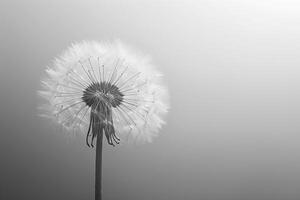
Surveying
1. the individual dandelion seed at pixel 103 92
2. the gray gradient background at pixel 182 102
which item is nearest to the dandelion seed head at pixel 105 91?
the individual dandelion seed at pixel 103 92

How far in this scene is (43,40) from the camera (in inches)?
45.8

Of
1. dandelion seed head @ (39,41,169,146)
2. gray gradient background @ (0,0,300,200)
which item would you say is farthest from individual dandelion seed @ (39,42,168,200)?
gray gradient background @ (0,0,300,200)

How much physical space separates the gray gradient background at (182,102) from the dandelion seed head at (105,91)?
216 millimetres

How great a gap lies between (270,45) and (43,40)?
31.2 inches

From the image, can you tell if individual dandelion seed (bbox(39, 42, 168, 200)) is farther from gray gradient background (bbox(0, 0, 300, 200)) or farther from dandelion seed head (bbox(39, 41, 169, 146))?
gray gradient background (bbox(0, 0, 300, 200))

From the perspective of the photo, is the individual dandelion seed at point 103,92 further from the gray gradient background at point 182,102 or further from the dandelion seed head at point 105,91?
the gray gradient background at point 182,102

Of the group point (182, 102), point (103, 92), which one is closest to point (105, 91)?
point (103, 92)

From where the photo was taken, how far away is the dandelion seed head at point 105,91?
929 mm

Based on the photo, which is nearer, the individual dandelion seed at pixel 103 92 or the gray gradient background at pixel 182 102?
the individual dandelion seed at pixel 103 92

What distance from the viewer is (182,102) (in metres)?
1.20

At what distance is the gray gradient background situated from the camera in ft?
3.83

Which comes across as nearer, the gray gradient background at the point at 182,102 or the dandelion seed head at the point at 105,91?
the dandelion seed head at the point at 105,91

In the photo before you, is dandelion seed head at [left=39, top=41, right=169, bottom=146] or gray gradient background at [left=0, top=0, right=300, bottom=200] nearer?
dandelion seed head at [left=39, top=41, right=169, bottom=146]

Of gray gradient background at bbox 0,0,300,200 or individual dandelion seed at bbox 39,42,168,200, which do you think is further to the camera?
gray gradient background at bbox 0,0,300,200
